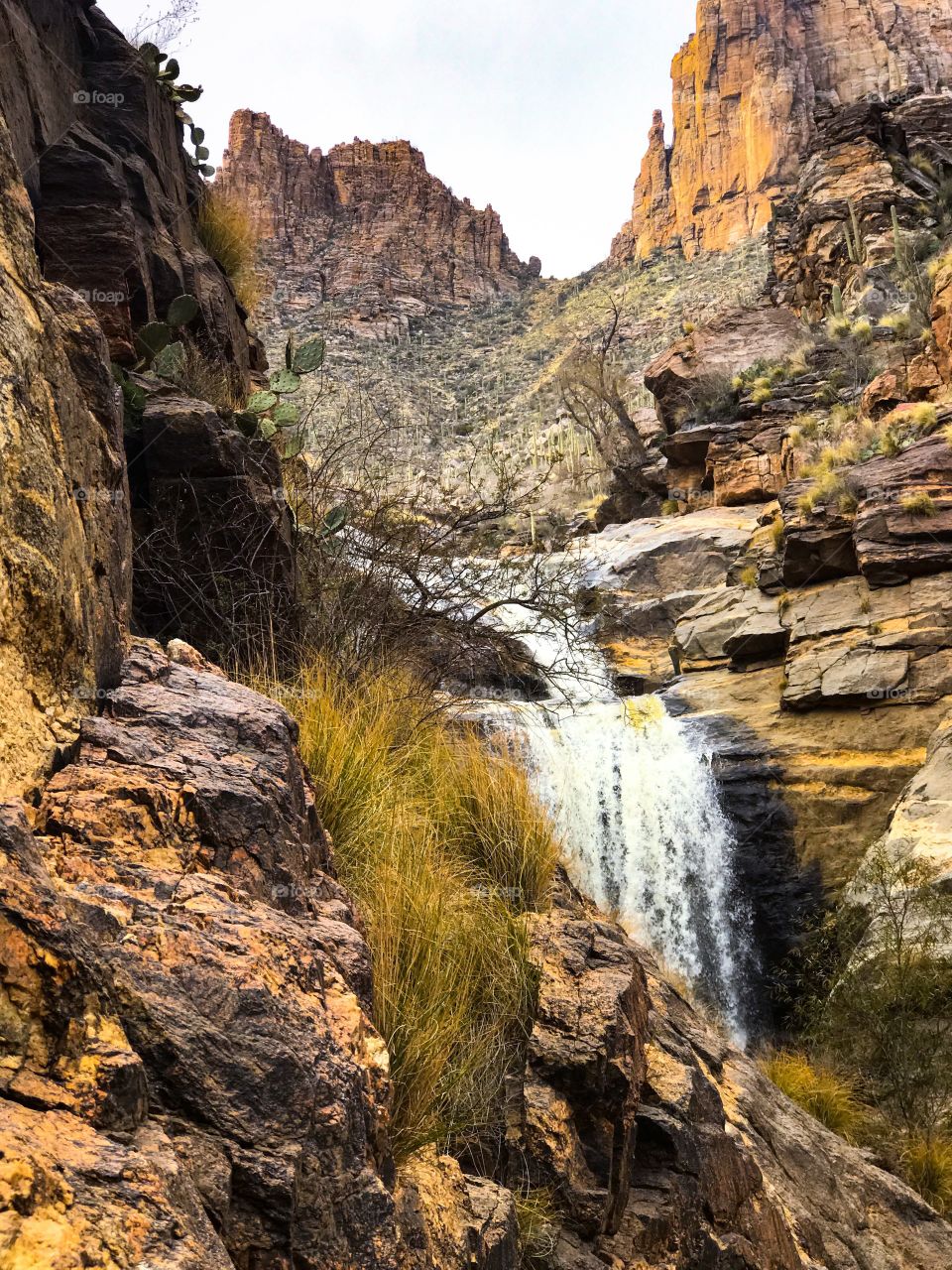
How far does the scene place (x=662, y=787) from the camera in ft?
34.7

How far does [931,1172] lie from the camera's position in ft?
19.8

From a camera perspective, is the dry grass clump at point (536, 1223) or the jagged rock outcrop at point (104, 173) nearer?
the dry grass clump at point (536, 1223)

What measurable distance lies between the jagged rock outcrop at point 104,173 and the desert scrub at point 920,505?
8.22 meters

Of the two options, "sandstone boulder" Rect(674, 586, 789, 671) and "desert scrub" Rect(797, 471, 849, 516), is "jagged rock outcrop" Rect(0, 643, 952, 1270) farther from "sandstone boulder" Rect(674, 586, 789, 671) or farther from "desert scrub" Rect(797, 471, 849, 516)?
"desert scrub" Rect(797, 471, 849, 516)

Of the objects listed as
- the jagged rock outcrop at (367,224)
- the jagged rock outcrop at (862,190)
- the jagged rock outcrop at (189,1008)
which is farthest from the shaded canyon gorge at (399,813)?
the jagged rock outcrop at (367,224)

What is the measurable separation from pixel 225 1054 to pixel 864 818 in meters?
9.22

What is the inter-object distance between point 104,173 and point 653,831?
27.5ft

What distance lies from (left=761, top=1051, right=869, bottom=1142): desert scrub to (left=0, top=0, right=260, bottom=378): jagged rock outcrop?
7.44 metres

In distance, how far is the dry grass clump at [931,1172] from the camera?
5914 millimetres

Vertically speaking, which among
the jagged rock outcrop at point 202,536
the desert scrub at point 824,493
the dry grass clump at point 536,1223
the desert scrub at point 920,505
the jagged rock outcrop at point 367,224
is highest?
the jagged rock outcrop at point 367,224

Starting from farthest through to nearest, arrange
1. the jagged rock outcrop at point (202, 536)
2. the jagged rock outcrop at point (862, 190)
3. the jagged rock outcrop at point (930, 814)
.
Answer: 1. the jagged rock outcrop at point (862, 190)
2. the jagged rock outcrop at point (930, 814)
3. the jagged rock outcrop at point (202, 536)

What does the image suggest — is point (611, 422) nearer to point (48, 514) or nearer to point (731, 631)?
point (731, 631)

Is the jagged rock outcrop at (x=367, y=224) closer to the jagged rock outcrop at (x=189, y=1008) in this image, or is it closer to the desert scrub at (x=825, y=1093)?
the desert scrub at (x=825, y=1093)

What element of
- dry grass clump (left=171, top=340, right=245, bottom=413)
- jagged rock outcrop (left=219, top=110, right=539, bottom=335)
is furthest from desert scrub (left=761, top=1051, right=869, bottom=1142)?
jagged rock outcrop (left=219, top=110, right=539, bottom=335)
